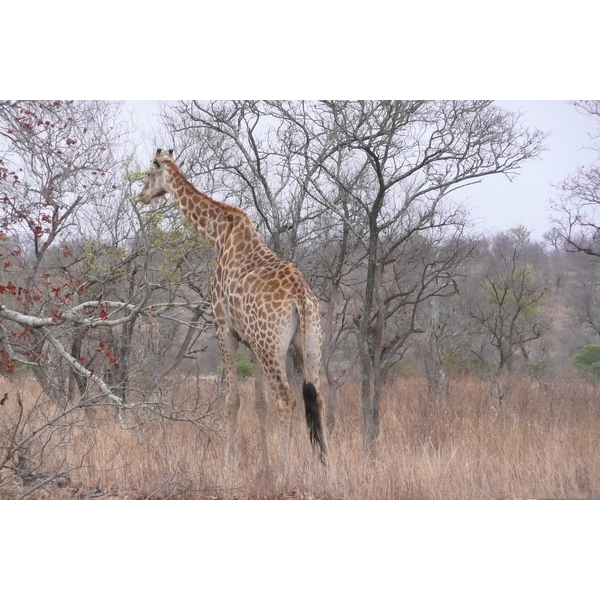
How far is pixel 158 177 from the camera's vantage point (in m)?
6.18

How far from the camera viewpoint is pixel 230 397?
5703 mm

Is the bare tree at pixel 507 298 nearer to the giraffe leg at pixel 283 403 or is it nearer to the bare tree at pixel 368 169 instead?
the bare tree at pixel 368 169

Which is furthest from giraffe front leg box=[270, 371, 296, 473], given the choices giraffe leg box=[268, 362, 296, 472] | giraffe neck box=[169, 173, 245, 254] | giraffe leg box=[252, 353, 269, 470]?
giraffe neck box=[169, 173, 245, 254]

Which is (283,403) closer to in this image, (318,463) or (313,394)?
(313,394)

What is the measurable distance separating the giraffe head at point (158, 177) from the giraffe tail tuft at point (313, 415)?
6.61 ft

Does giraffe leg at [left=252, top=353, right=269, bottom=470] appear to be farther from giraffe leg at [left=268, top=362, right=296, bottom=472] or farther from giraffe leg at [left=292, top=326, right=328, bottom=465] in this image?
giraffe leg at [left=292, top=326, right=328, bottom=465]

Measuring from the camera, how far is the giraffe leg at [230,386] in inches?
222

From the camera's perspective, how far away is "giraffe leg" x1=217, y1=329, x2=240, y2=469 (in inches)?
222

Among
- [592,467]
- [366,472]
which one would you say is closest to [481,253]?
[592,467]

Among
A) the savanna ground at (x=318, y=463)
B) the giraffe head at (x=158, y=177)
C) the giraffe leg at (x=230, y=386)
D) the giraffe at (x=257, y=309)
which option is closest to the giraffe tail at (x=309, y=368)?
the giraffe at (x=257, y=309)

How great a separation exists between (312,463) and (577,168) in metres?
3.31

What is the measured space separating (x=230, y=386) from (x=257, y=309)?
0.65 metres

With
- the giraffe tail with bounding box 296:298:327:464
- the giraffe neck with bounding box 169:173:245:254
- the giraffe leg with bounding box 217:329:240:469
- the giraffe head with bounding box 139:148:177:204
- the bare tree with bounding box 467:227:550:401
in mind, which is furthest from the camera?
the bare tree with bounding box 467:227:550:401

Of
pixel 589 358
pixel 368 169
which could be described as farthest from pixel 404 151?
pixel 589 358
